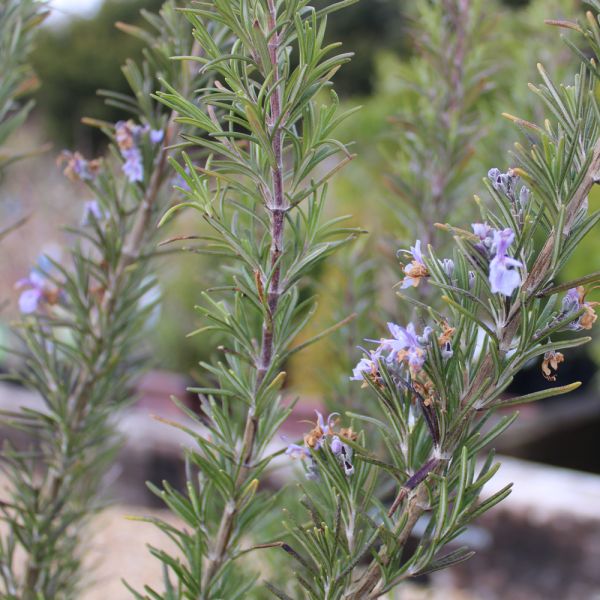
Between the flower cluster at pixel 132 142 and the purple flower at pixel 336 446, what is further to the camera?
the flower cluster at pixel 132 142

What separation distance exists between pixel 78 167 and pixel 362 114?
12.4 ft

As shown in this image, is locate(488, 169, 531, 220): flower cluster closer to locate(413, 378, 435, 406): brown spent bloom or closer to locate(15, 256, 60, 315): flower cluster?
locate(413, 378, 435, 406): brown spent bloom

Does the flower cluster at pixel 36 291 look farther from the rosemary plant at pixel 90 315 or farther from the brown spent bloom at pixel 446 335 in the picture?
the brown spent bloom at pixel 446 335

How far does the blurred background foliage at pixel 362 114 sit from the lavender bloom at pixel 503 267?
0.53 meters

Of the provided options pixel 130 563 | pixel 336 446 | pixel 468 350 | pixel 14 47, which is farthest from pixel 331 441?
pixel 130 563

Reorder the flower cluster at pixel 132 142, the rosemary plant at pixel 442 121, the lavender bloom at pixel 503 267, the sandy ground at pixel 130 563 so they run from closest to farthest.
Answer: the lavender bloom at pixel 503 267, the flower cluster at pixel 132 142, the rosemary plant at pixel 442 121, the sandy ground at pixel 130 563

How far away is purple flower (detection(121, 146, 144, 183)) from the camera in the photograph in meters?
0.71

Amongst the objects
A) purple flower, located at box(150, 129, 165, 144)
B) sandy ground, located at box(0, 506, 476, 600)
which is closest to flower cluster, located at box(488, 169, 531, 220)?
purple flower, located at box(150, 129, 165, 144)

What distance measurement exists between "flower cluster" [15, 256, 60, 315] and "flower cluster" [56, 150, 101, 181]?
11 centimetres

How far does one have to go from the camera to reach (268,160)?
49 cm

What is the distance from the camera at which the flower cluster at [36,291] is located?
804mm

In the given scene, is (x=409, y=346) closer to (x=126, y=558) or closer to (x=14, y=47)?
(x=14, y=47)

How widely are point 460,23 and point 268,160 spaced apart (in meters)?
0.72

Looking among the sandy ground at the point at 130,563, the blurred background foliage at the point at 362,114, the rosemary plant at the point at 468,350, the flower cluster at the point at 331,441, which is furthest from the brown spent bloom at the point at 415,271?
the sandy ground at the point at 130,563
